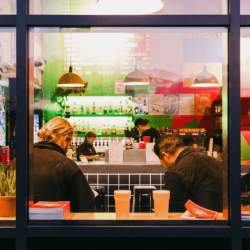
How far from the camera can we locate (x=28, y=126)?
123 inches

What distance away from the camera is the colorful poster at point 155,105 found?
9.34 meters

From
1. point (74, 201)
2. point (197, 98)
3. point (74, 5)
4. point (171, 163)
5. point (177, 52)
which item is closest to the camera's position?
point (74, 5)

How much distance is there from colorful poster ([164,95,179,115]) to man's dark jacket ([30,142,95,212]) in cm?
511

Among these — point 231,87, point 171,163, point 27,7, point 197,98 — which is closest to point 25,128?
point 27,7

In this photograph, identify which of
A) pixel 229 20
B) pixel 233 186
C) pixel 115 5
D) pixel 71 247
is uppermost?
pixel 115 5

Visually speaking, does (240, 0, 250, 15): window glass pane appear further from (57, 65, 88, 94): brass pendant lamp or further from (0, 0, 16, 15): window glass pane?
(57, 65, 88, 94): brass pendant lamp

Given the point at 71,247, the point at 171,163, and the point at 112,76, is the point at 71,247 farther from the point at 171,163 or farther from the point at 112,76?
the point at 112,76

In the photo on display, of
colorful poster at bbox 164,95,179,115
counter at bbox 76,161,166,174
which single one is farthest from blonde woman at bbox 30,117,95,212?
colorful poster at bbox 164,95,179,115

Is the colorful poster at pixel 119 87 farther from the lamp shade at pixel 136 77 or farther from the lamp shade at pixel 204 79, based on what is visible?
the lamp shade at pixel 204 79

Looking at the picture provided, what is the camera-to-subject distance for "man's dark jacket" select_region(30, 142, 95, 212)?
155 inches

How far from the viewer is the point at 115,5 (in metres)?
3.62

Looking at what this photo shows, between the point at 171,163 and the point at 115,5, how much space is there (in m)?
1.70

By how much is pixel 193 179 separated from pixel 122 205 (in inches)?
40.5

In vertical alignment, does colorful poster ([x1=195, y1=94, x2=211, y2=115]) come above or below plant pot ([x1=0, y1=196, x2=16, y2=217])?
above
